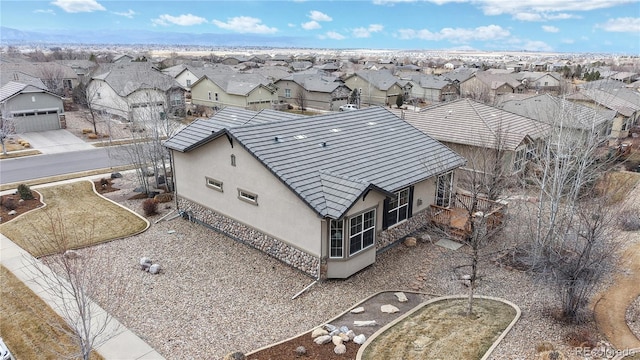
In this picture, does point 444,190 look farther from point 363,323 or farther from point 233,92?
point 233,92

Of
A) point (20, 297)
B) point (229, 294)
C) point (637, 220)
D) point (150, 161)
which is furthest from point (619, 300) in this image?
point (150, 161)

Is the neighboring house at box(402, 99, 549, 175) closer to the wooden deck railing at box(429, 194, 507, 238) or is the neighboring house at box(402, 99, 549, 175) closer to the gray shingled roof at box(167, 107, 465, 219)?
the wooden deck railing at box(429, 194, 507, 238)

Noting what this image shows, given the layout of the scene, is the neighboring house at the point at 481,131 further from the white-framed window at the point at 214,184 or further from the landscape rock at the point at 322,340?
the landscape rock at the point at 322,340

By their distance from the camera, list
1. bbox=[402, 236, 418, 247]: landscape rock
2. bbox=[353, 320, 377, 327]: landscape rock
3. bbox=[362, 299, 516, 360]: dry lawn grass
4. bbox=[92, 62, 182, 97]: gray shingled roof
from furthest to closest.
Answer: bbox=[92, 62, 182, 97]: gray shingled roof
bbox=[402, 236, 418, 247]: landscape rock
bbox=[353, 320, 377, 327]: landscape rock
bbox=[362, 299, 516, 360]: dry lawn grass

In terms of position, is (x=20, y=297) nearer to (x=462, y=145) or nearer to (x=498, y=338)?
(x=498, y=338)

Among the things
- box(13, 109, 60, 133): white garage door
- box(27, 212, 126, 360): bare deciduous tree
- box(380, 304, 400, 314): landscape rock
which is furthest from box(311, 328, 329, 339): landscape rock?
box(13, 109, 60, 133): white garage door

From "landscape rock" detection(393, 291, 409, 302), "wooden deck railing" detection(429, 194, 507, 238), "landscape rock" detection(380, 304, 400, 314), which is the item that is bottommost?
"landscape rock" detection(393, 291, 409, 302)
